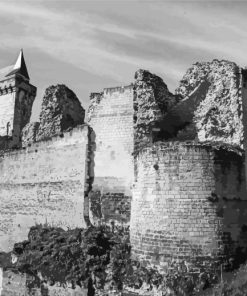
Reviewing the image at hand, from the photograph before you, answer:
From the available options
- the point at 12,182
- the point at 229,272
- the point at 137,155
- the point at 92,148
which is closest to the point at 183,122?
the point at 137,155

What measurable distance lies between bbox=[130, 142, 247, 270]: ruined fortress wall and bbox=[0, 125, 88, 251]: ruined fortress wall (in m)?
3.93

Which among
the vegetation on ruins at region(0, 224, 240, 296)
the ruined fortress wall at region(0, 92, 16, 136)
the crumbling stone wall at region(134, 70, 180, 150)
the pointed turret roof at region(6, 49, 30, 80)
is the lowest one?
the vegetation on ruins at region(0, 224, 240, 296)

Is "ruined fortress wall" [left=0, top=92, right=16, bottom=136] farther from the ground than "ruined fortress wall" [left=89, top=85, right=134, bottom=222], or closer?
farther from the ground

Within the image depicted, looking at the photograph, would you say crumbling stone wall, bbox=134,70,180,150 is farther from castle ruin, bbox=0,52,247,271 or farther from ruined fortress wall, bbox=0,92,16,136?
ruined fortress wall, bbox=0,92,16,136

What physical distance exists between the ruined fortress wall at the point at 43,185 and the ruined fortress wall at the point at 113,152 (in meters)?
0.64

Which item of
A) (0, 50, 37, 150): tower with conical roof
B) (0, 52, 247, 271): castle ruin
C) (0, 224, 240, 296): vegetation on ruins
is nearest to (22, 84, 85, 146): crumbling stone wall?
(0, 52, 247, 271): castle ruin

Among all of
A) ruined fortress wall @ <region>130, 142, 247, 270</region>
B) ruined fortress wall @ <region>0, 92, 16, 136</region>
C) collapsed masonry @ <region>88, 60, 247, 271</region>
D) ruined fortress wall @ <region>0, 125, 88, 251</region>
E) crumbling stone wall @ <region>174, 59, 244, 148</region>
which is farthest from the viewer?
ruined fortress wall @ <region>0, 92, 16, 136</region>

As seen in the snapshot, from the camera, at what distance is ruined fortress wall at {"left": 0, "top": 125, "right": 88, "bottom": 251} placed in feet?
43.0

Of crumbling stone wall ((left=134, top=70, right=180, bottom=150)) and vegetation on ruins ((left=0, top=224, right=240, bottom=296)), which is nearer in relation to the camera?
vegetation on ruins ((left=0, top=224, right=240, bottom=296))

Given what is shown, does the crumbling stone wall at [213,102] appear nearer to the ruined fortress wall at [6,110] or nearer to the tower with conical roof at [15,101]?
the tower with conical roof at [15,101]

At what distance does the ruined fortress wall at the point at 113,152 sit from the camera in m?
11.8

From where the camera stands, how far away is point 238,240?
9.08m

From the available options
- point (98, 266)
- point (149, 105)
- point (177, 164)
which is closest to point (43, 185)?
point (98, 266)

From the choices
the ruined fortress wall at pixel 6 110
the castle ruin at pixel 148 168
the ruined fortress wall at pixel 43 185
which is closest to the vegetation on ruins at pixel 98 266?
the castle ruin at pixel 148 168
